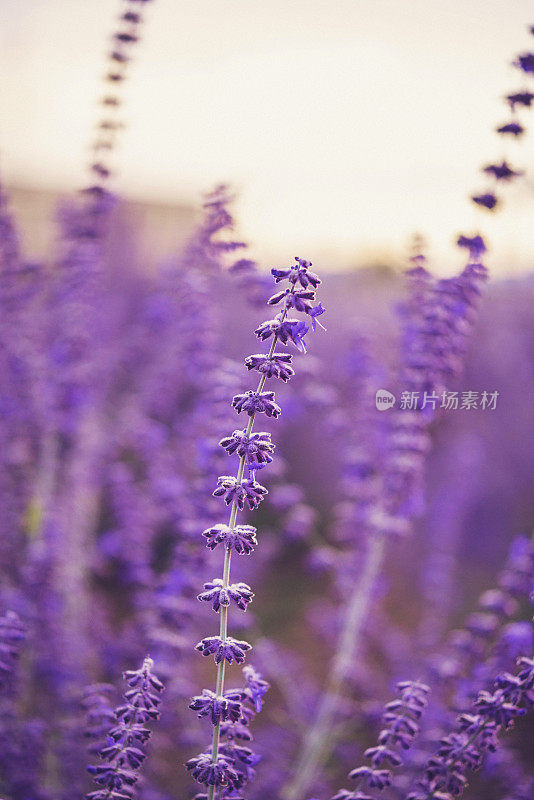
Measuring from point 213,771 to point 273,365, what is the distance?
102 centimetres

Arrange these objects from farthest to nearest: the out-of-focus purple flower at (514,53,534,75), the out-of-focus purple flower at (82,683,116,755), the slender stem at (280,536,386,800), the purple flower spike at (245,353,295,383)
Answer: the slender stem at (280,536,386,800), the out-of-focus purple flower at (514,53,534,75), the out-of-focus purple flower at (82,683,116,755), the purple flower spike at (245,353,295,383)

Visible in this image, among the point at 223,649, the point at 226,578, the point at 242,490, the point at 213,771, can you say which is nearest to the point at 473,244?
the point at 242,490

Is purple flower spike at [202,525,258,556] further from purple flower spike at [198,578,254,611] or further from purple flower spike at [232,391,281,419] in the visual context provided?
purple flower spike at [232,391,281,419]

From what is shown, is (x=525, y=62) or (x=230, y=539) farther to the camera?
(x=525, y=62)

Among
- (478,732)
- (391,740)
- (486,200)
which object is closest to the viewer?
(478,732)

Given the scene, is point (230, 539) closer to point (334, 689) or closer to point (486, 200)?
point (486, 200)

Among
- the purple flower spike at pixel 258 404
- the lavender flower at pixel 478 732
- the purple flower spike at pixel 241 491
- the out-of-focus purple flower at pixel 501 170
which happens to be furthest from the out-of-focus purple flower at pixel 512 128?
the lavender flower at pixel 478 732

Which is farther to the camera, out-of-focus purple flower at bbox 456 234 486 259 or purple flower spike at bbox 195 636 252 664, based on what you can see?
out-of-focus purple flower at bbox 456 234 486 259

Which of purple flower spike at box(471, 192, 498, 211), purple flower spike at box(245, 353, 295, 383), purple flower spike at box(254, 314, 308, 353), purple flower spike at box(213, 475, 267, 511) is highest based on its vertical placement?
purple flower spike at box(471, 192, 498, 211)


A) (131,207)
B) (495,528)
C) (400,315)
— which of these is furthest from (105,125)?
(131,207)

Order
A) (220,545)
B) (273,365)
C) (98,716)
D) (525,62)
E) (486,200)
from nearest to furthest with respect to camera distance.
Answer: (273,365)
(98,716)
(525,62)
(486,200)
(220,545)

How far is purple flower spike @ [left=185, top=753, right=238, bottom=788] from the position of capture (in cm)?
144

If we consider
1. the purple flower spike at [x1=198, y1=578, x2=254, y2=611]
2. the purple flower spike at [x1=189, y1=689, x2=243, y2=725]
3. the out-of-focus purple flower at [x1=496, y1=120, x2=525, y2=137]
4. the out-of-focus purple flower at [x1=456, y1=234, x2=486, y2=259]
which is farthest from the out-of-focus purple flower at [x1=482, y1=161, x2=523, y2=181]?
the purple flower spike at [x1=189, y1=689, x2=243, y2=725]

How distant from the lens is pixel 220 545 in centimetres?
274
